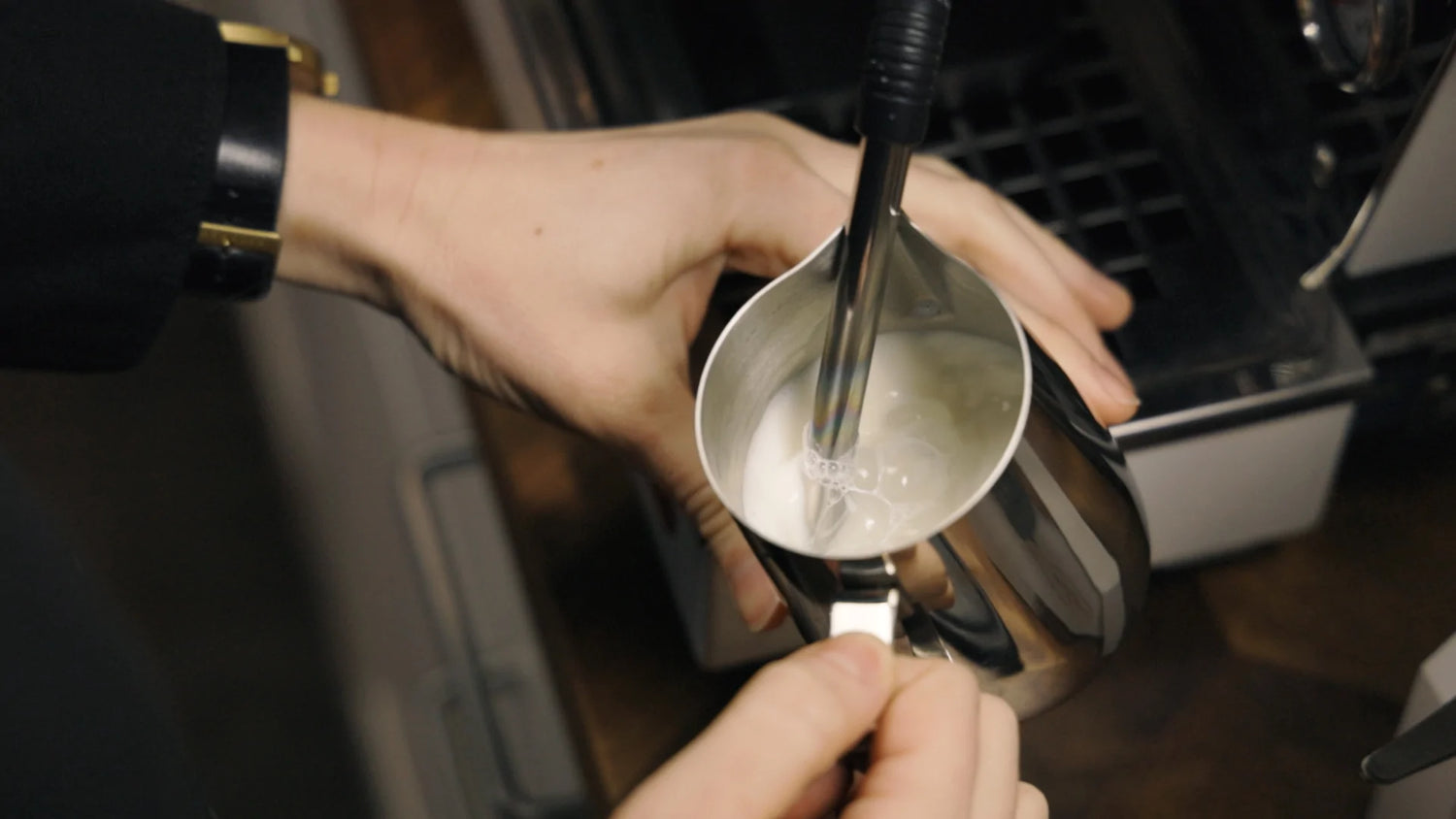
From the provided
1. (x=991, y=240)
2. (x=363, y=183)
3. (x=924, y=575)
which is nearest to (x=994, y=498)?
(x=924, y=575)

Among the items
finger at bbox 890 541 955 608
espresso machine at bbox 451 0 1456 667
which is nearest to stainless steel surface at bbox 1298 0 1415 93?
espresso machine at bbox 451 0 1456 667

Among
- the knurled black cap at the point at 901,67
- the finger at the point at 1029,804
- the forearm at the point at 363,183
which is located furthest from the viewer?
the forearm at the point at 363,183

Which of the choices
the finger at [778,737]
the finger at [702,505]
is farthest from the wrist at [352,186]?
the finger at [778,737]

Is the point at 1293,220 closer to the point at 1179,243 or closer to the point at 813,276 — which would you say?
the point at 1179,243

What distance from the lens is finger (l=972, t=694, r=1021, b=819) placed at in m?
0.31

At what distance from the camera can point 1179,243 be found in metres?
0.46

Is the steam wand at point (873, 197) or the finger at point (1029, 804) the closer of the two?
the steam wand at point (873, 197)

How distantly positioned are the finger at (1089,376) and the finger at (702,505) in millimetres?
105

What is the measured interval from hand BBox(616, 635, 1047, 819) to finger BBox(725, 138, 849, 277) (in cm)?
16

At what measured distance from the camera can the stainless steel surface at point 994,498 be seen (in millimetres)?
288

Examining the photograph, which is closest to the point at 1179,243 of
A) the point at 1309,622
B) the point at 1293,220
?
the point at 1293,220

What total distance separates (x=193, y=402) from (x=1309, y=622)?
31.7 inches

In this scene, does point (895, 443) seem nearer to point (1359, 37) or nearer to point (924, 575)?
point (924, 575)

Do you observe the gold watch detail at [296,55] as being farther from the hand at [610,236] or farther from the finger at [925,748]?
the finger at [925,748]
